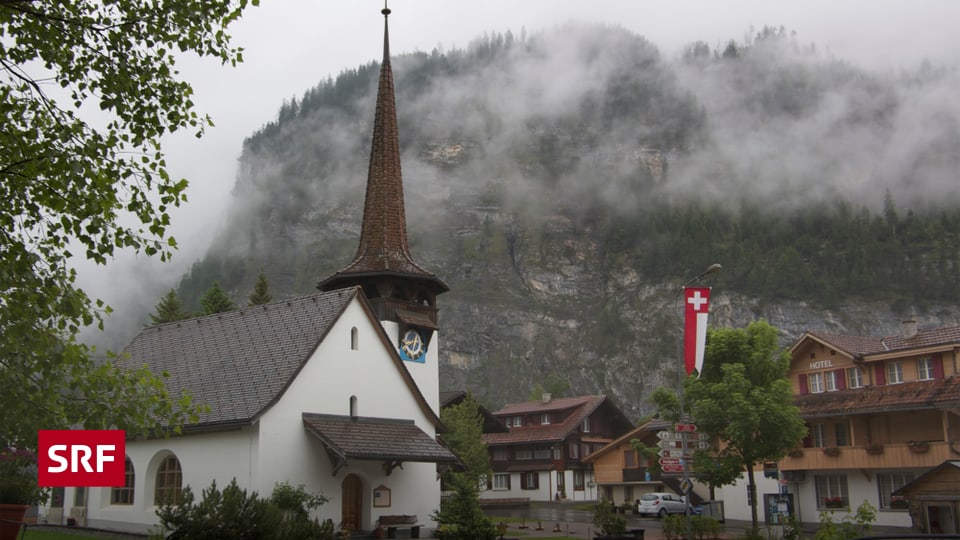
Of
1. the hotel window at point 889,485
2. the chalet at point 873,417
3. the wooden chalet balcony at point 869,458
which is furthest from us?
the hotel window at point 889,485

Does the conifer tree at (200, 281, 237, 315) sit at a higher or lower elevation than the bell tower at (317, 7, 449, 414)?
higher

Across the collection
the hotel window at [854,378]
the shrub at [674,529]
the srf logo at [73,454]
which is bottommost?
the shrub at [674,529]

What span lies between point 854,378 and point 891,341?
408cm

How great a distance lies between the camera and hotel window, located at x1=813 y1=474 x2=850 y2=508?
42.7 metres

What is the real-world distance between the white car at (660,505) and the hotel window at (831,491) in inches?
308

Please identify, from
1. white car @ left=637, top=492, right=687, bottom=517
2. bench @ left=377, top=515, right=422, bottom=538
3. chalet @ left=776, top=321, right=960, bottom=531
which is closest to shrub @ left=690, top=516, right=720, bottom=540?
chalet @ left=776, top=321, right=960, bottom=531

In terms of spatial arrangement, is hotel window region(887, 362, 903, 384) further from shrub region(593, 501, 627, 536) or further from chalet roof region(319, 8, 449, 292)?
chalet roof region(319, 8, 449, 292)

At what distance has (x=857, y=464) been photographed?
1628 inches

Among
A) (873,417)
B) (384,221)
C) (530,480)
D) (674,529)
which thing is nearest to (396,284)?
(384,221)

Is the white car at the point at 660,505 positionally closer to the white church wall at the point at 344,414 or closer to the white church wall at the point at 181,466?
the white church wall at the point at 344,414

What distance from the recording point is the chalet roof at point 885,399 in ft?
126

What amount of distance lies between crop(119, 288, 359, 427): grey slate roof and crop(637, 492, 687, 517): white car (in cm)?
2376

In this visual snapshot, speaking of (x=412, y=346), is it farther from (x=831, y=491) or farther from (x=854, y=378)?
(x=854, y=378)

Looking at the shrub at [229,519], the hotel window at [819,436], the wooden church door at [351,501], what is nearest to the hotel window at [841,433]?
the hotel window at [819,436]
